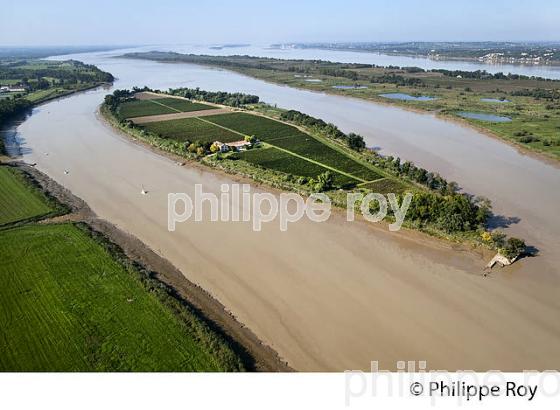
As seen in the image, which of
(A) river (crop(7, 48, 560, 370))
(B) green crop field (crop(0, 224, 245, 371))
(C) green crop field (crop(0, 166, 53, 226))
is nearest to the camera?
(B) green crop field (crop(0, 224, 245, 371))

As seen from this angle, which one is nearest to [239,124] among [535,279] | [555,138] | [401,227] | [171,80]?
[401,227]

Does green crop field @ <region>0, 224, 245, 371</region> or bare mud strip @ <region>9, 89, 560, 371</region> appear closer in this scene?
green crop field @ <region>0, 224, 245, 371</region>

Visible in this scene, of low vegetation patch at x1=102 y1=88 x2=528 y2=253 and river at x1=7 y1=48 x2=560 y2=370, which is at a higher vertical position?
low vegetation patch at x1=102 y1=88 x2=528 y2=253

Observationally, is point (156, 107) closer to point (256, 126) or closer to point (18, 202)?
point (256, 126)

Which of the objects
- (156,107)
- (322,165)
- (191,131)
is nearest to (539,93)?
(322,165)

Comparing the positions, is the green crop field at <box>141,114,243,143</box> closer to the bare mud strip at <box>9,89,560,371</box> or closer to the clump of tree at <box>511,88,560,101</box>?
the bare mud strip at <box>9,89,560,371</box>

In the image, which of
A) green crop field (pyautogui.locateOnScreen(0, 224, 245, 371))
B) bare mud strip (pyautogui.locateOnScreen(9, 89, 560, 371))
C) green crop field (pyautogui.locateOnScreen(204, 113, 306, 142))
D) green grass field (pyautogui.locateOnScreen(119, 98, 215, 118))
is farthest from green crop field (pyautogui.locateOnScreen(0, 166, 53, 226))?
green grass field (pyautogui.locateOnScreen(119, 98, 215, 118))

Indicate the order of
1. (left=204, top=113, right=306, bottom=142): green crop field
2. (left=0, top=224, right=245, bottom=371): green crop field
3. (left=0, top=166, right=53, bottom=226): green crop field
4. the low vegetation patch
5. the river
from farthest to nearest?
(left=204, top=113, right=306, bottom=142): green crop field
(left=0, top=166, right=53, bottom=226): green crop field
the low vegetation patch
the river
(left=0, top=224, right=245, bottom=371): green crop field
